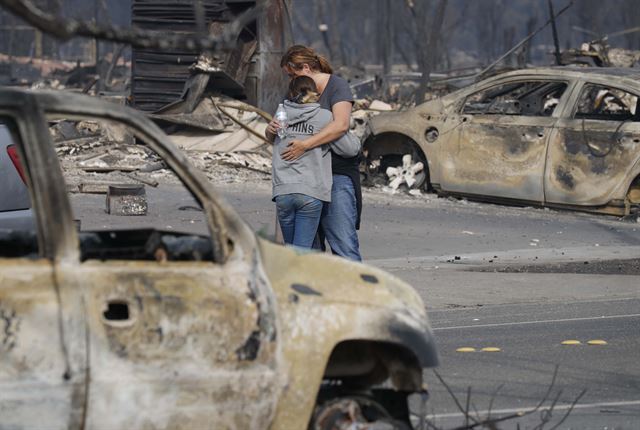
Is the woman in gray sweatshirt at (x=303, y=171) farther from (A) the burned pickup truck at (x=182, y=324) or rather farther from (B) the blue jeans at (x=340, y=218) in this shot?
(A) the burned pickup truck at (x=182, y=324)

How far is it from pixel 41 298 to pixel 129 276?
1.09 feet

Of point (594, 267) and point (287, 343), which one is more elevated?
point (287, 343)

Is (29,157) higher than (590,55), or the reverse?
(29,157)

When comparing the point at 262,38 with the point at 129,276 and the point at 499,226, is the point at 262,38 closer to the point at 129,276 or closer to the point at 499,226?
the point at 499,226

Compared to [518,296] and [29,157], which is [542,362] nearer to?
[518,296]

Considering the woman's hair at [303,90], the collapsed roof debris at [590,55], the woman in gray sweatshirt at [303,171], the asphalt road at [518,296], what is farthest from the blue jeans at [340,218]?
the collapsed roof debris at [590,55]

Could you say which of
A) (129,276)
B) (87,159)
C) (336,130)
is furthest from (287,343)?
(87,159)

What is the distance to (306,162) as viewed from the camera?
864cm

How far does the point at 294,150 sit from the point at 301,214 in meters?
0.41

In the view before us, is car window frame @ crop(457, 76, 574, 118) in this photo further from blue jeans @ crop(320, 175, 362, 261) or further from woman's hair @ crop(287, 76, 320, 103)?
woman's hair @ crop(287, 76, 320, 103)

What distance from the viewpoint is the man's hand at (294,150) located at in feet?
28.1

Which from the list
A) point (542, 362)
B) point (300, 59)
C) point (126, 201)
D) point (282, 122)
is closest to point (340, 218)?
point (282, 122)

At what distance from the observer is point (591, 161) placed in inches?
583

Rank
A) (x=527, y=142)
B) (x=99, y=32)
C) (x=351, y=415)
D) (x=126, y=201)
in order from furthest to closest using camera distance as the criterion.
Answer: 1. (x=527, y=142)
2. (x=126, y=201)
3. (x=351, y=415)
4. (x=99, y=32)
